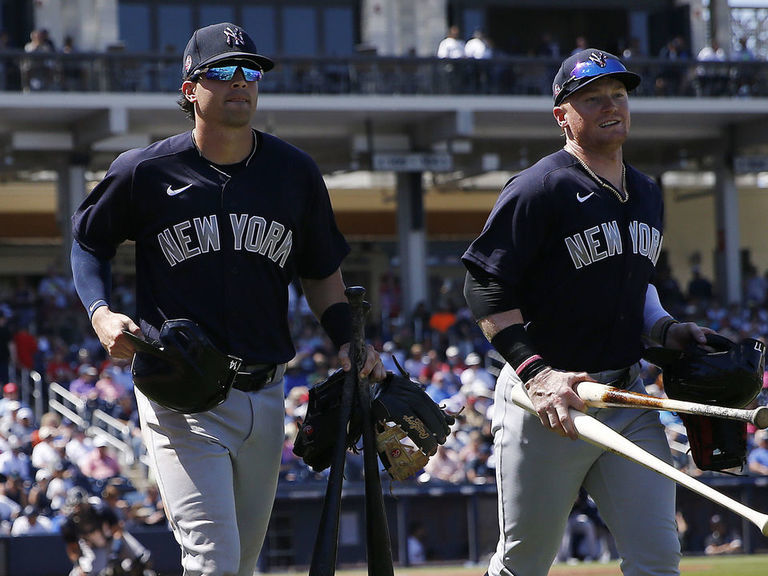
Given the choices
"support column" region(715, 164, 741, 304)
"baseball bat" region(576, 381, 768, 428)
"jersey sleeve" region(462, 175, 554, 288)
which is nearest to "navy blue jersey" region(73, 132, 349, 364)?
"jersey sleeve" region(462, 175, 554, 288)

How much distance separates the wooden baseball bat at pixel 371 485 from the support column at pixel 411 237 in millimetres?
20717

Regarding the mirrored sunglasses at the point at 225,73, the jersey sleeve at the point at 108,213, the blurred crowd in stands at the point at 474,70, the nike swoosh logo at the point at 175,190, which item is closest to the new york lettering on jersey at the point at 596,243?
the mirrored sunglasses at the point at 225,73

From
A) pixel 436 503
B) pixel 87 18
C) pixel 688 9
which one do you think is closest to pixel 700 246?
pixel 688 9

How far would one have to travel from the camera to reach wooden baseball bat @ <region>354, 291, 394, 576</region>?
4898mm

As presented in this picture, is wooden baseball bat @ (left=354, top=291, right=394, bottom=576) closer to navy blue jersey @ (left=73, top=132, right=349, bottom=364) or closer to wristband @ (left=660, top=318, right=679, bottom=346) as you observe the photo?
navy blue jersey @ (left=73, top=132, right=349, bottom=364)

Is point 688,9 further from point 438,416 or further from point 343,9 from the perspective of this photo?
point 438,416

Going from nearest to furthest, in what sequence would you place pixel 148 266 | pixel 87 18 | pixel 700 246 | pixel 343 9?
pixel 148 266, pixel 87 18, pixel 343 9, pixel 700 246

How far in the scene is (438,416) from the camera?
494 cm

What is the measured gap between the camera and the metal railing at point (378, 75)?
74.7 ft

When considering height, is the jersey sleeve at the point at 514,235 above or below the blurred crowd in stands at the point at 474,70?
below

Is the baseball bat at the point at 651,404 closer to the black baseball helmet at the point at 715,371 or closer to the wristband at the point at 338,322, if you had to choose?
the black baseball helmet at the point at 715,371

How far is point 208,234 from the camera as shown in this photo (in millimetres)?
4668

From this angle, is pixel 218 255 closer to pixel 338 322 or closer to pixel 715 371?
pixel 338 322

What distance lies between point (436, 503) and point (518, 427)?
10018mm
